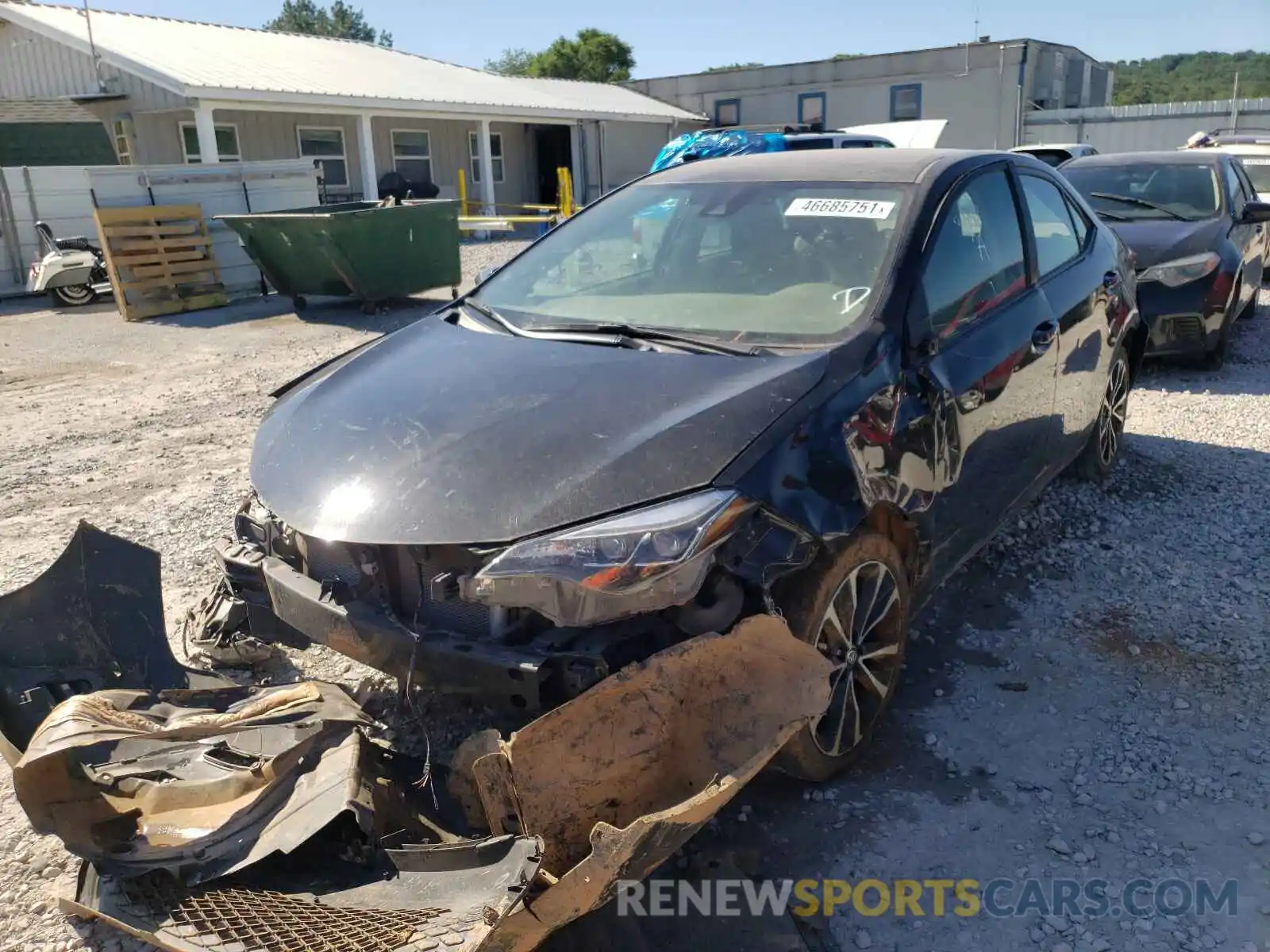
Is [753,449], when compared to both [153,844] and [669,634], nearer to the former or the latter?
[669,634]

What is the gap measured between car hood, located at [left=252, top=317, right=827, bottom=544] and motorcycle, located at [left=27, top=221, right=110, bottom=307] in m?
12.3

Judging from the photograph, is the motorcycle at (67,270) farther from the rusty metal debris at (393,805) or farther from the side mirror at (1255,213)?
the side mirror at (1255,213)

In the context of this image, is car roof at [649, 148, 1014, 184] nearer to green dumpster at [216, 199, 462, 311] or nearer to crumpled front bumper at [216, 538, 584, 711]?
crumpled front bumper at [216, 538, 584, 711]

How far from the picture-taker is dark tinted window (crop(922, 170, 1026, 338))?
329 cm

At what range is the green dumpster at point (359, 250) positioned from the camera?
11.6 meters

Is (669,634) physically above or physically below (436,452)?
below

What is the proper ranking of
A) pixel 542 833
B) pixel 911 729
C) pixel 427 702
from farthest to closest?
1. pixel 911 729
2. pixel 427 702
3. pixel 542 833

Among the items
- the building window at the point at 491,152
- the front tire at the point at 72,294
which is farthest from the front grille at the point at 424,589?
the building window at the point at 491,152

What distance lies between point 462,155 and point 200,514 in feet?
71.7

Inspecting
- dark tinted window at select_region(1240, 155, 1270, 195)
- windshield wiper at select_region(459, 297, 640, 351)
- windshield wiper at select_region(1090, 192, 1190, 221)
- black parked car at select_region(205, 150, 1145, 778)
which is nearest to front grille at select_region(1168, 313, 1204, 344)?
windshield wiper at select_region(1090, 192, 1190, 221)

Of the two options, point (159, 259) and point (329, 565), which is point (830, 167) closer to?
point (329, 565)

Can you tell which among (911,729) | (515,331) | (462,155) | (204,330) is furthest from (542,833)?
(462,155)

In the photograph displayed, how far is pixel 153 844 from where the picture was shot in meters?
2.29

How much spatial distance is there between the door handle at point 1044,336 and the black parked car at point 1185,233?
398 centimetres
